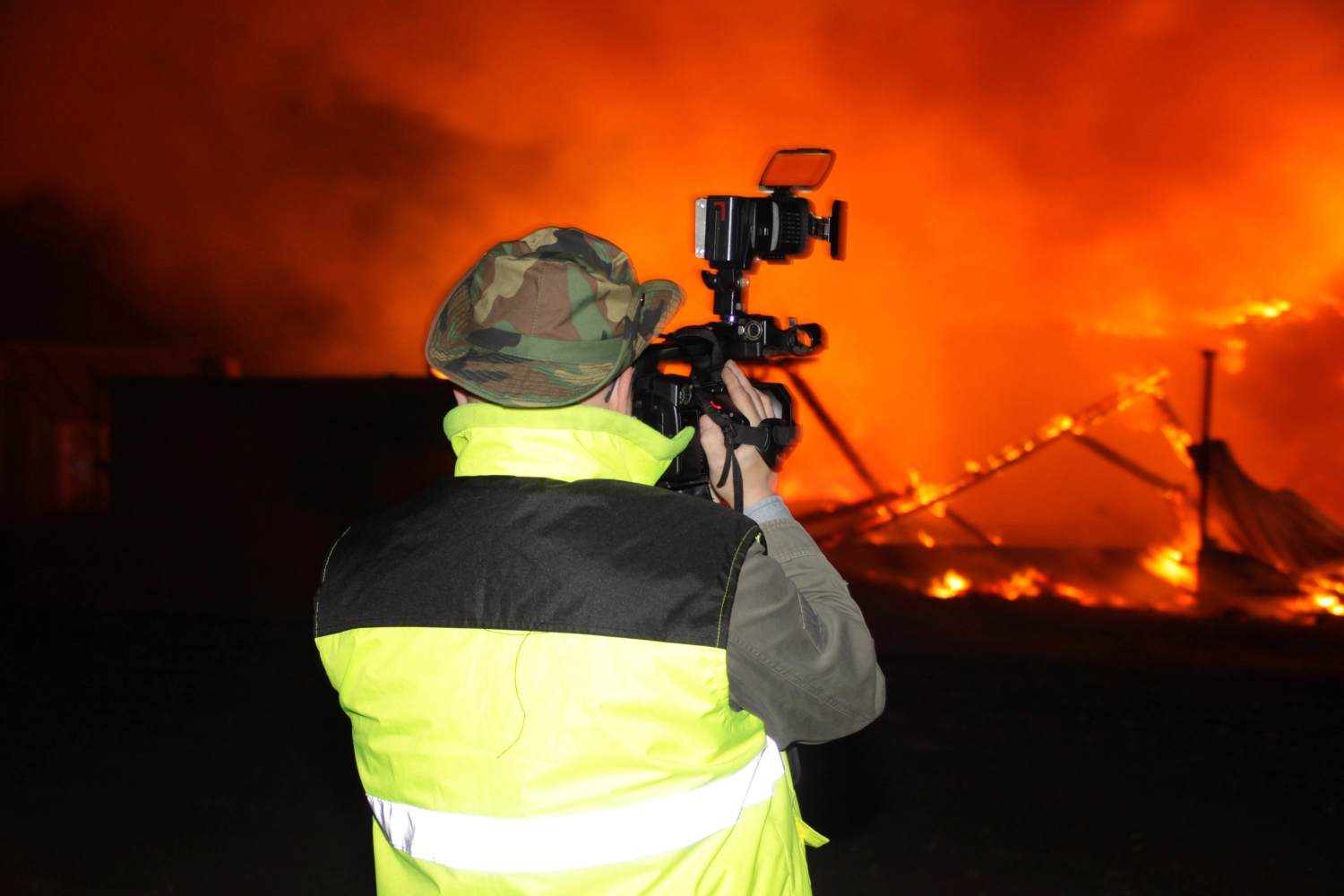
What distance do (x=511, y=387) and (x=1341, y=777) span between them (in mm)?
4840

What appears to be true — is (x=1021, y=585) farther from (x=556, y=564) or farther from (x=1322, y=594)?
(x=556, y=564)

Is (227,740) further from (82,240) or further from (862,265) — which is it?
(82,240)

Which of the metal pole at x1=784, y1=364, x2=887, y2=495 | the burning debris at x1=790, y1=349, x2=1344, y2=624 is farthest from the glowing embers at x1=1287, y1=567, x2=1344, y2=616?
the metal pole at x1=784, y1=364, x2=887, y2=495

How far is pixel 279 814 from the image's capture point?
12.6 feet

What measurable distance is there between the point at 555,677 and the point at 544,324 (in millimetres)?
445

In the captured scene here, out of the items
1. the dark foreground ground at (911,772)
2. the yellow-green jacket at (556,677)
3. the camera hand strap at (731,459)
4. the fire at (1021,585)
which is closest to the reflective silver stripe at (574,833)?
the yellow-green jacket at (556,677)

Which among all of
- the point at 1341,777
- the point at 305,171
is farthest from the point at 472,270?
the point at 305,171

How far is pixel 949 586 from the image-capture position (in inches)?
359

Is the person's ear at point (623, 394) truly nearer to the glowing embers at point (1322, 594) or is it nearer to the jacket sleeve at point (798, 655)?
the jacket sleeve at point (798, 655)

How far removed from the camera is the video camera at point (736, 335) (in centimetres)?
147

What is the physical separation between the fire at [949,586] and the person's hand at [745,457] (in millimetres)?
7293

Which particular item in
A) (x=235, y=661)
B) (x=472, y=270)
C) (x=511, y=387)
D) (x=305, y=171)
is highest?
(x=305, y=171)

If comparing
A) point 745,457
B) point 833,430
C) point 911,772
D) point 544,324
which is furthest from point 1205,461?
point 544,324

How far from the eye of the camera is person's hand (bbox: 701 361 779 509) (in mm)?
1386
